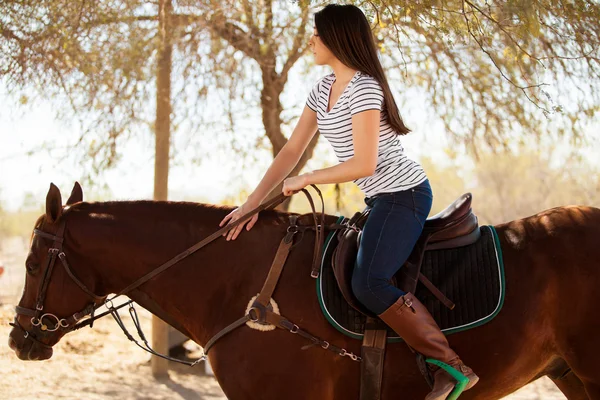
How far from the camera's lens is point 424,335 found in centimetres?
270

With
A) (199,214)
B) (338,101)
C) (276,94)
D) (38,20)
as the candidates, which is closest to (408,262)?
(338,101)

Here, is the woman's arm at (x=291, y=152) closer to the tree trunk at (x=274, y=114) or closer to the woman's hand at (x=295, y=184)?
the woman's hand at (x=295, y=184)

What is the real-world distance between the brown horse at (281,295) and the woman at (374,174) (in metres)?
0.18

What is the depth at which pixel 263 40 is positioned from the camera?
24.1 feet

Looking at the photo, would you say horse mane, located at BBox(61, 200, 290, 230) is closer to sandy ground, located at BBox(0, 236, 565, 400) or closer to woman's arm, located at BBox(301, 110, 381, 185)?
woman's arm, located at BBox(301, 110, 381, 185)

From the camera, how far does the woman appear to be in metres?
2.72

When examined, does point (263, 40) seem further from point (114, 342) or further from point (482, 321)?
point (482, 321)

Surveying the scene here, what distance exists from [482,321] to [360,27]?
148 cm

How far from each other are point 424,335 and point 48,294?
1.82 meters

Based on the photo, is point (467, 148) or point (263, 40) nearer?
point (263, 40)

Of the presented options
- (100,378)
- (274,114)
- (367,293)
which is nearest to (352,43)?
(367,293)

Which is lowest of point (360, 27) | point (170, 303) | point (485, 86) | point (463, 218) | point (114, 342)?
point (114, 342)

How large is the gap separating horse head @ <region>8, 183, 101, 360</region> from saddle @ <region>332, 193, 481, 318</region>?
1.25m

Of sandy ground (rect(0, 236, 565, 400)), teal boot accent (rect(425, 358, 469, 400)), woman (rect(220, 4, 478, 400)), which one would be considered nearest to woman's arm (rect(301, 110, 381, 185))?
woman (rect(220, 4, 478, 400))
